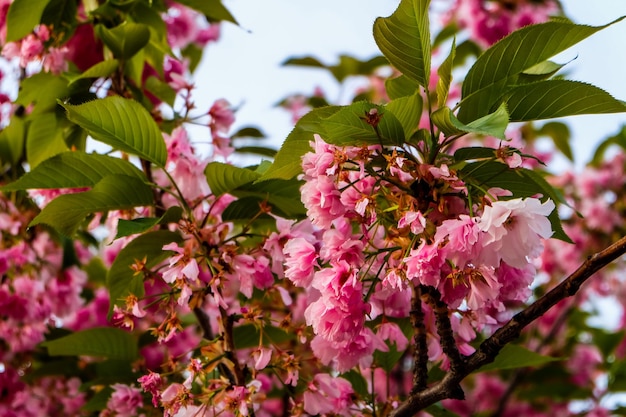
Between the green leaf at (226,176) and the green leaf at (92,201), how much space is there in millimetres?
139

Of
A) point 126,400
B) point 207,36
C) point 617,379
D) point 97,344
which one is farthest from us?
point 207,36

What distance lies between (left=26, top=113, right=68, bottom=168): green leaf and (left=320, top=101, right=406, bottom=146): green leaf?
96 centimetres

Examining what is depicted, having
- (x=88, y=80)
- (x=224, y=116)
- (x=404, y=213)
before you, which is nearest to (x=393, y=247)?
(x=404, y=213)

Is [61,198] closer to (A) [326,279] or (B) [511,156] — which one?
(A) [326,279]

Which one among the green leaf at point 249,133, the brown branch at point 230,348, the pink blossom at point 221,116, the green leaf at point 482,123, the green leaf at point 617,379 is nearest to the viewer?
the green leaf at point 482,123

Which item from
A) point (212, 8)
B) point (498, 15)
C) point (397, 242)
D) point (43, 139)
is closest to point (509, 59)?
point (397, 242)

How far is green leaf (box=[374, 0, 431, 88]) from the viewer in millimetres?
1068

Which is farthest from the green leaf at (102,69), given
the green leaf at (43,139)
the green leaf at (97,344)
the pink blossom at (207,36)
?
the pink blossom at (207,36)

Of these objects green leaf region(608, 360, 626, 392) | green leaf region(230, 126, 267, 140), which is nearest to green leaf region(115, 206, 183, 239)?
green leaf region(230, 126, 267, 140)

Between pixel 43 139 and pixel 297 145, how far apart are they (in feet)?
3.03

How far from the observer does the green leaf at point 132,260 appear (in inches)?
54.2

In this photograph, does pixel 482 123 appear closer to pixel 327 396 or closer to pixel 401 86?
pixel 401 86

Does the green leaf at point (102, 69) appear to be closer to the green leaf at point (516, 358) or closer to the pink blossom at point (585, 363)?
the green leaf at point (516, 358)

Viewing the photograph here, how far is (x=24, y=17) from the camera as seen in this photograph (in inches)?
70.6
